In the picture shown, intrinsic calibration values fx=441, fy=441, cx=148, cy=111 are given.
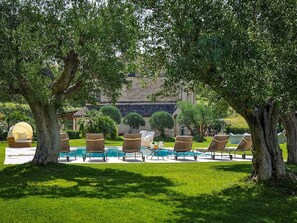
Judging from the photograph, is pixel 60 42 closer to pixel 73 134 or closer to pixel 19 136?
pixel 19 136

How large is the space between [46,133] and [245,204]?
9.06 m

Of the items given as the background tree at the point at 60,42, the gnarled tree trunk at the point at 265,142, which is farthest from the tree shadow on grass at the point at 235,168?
the background tree at the point at 60,42

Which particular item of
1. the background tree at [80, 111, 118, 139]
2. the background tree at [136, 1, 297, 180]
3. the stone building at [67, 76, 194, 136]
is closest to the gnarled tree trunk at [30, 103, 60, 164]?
the background tree at [136, 1, 297, 180]

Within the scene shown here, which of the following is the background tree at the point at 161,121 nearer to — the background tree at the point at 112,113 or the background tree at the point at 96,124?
the background tree at the point at 112,113

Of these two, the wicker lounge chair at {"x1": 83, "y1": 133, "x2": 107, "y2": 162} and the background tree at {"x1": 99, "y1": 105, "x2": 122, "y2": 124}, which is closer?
the wicker lounge chair at {"x1": 83, "y1": 133, "x2": 107, "y2": 162}

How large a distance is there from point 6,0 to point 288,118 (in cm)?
1132

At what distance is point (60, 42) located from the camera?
14.6 meters

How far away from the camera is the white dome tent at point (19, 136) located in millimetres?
28609

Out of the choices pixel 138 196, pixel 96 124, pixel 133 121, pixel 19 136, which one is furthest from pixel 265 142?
pixel 133 121

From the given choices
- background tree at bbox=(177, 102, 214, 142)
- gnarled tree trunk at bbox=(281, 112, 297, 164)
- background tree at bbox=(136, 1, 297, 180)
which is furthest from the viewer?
background tree at bbox=(177, 102, 214, 142)

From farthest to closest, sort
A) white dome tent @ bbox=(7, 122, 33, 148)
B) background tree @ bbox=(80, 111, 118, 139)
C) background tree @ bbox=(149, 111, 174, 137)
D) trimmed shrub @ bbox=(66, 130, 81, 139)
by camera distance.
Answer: background tree @ bbox=(149, 111, 174, 137), trimmed shrub @ bbox=(66, 130, 81, 139), background tree @ bbox=(80, 111, 118, 139), white dome tent @ bbox=(7, 122, 33, 148)

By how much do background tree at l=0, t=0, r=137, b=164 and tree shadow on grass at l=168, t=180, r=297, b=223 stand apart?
18.0 ft

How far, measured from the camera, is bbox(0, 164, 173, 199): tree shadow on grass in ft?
36.7

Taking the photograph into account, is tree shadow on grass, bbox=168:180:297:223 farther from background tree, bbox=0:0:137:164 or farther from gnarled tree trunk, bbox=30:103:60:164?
gnarled tree trunk, bbox=30:103:60:164
